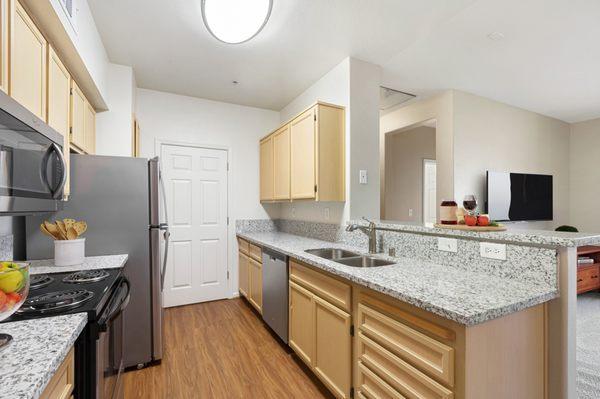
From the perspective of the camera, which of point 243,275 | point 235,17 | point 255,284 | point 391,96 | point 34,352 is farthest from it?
point 391,96

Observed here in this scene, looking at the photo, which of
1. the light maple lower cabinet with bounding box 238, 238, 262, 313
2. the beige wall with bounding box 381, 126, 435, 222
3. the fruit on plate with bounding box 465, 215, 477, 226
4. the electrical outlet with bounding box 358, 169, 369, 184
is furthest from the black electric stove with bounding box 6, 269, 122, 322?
the beige wall with bounding box 381, 126, 435, 222

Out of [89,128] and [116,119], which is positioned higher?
[116,119]

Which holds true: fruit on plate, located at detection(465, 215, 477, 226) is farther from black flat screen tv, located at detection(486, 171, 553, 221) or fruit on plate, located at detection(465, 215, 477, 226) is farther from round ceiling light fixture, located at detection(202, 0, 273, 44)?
black flat screen tv, located at detection(486, 171, 553, 221)

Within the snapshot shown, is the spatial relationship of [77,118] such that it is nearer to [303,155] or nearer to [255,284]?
[303,155]

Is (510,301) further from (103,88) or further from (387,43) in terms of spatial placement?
(103,88)

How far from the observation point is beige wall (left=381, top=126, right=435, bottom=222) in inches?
194

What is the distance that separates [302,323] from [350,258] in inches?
24.1

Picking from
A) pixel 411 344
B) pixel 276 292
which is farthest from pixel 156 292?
pixel 411 344

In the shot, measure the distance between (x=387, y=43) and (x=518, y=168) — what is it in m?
3.18

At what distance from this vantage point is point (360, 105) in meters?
2.71

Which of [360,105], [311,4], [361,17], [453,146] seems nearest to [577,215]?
[453,146]

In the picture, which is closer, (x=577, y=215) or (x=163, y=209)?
(x=163, y=209)

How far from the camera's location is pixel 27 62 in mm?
1345

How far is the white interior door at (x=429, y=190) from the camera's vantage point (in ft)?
17.1
